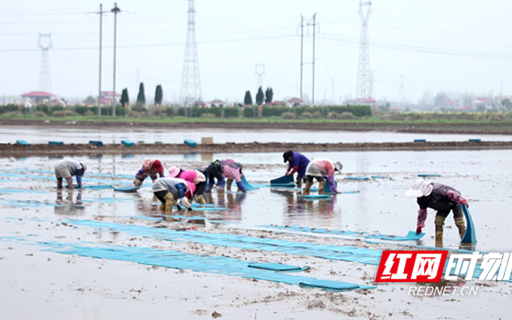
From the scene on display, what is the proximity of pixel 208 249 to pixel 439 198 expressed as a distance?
427cm

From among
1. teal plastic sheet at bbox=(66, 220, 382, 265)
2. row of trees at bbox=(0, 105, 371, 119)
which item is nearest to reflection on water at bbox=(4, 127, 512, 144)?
row of trees at bbox=(0, 105, 371, 119)

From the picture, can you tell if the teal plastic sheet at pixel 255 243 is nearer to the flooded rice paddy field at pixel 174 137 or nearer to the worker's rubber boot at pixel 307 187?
the worker's rubber boot at pixel 307 187

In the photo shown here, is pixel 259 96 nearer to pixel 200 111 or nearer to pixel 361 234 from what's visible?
pixel 200 111

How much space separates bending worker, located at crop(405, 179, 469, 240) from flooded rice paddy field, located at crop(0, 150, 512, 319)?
432 mm

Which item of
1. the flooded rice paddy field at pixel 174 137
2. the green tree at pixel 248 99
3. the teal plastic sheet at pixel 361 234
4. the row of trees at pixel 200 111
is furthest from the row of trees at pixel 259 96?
the teal plastic sheet at pixel 361 234

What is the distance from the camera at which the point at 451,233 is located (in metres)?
14.1

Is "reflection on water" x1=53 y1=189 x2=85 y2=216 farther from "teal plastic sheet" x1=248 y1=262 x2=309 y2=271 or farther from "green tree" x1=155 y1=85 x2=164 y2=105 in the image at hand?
"green tree" x1=155 y1=85 x2=164 y2=105

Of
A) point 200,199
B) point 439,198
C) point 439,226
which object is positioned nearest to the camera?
point 439,198

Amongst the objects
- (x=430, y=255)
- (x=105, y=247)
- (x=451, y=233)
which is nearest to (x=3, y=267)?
(x=105, y=247)

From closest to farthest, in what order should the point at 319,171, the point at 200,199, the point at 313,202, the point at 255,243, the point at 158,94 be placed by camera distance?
the point at 255,243 < the point at 200,199 < the point at 313,202 < the point at 319,171 < the point at 158,94

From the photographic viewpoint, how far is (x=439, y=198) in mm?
12758
